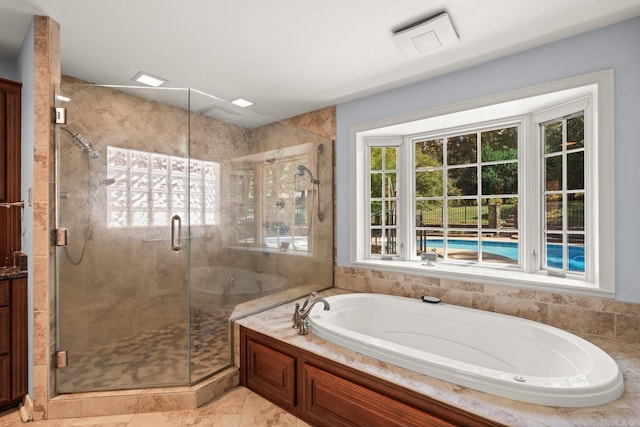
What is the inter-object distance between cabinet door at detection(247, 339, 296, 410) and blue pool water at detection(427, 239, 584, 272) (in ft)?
5.90

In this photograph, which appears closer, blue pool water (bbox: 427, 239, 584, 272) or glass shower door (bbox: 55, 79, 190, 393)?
glass shower door (bbox: 55, 79, 190, 393)

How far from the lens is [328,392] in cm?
168

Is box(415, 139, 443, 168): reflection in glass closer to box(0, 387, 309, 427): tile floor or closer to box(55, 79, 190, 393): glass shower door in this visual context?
box(55, 79, 190, 393): glass shower door

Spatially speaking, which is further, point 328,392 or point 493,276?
point 493,276

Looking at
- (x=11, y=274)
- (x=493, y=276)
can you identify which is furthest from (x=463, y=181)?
(x=11, y=274)

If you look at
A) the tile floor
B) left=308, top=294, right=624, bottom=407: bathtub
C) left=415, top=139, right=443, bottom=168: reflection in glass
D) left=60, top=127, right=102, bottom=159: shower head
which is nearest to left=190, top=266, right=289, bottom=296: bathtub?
left=308, top=294, right=624, bottom=407: bathtub

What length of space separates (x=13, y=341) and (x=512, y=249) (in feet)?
12.0

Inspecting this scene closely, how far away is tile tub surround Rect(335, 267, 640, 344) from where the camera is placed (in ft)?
6.00

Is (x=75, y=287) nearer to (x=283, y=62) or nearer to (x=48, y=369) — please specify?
(x=48, y=369)

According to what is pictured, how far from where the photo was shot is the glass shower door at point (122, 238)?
190 cm

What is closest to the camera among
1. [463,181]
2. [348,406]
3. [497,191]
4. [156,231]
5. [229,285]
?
[348,406]

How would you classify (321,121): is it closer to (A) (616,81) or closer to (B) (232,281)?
(B) (232,281)

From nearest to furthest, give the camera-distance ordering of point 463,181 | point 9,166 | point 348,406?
1. point 348,406
2. point 9,166
3. point 463,181

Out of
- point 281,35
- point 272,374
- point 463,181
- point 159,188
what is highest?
point 281,35
